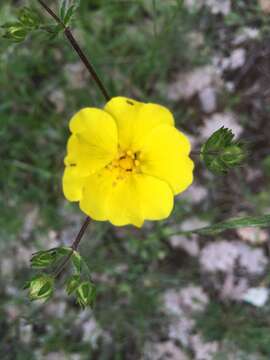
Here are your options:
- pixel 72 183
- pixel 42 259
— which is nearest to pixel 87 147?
pixel 72 183

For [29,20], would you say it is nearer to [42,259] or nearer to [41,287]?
[42,259]

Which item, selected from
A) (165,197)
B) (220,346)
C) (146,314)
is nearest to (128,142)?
(165,197)

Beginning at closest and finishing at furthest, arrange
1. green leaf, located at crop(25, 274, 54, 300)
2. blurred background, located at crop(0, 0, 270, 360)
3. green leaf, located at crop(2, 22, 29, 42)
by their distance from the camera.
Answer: green leaf, located at crop(2, 22, 29, 42) → green leaf, located at crop(25, 274, 54, 300) → blurred background, located at crop(0, 0, 270, 360)

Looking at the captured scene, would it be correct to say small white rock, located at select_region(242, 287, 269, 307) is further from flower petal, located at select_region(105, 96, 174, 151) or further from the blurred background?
flower petal, located at select_region(105, 96, 174, 151)

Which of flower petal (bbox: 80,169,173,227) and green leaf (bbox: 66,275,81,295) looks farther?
flower petal (bbox: 80,169,173,227)

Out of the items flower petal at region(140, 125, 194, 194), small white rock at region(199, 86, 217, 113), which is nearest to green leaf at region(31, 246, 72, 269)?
flower petal at region(140, 125, 194, 194)

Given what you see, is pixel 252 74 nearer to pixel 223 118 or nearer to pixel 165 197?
pixel 223 118

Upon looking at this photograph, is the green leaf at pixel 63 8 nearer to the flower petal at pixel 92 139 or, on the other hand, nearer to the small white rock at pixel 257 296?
the flower petal at pixel 92 139
